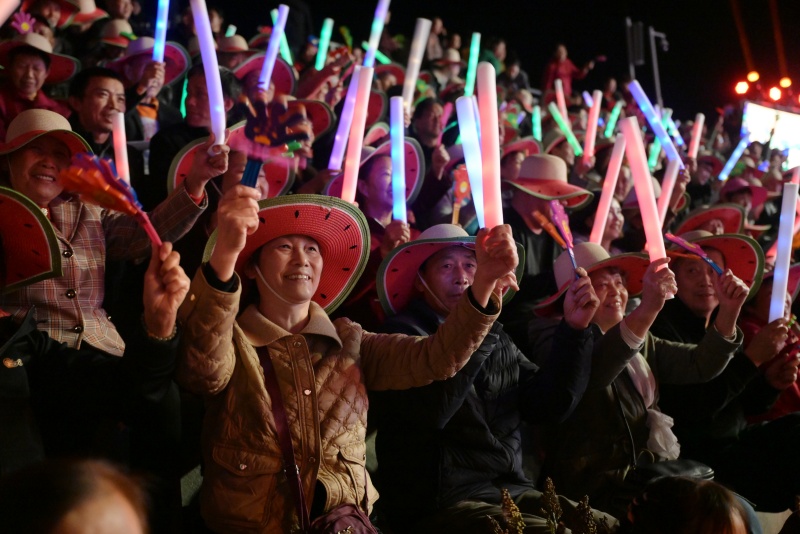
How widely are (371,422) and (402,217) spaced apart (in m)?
0.80

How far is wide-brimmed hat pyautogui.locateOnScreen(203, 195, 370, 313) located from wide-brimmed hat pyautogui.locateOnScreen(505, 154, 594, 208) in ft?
7.27

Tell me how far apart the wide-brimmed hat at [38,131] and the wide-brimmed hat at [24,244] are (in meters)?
0.43

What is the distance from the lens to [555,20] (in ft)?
53.0

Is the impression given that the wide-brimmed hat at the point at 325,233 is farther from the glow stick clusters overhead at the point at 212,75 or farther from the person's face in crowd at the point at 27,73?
the person's face in crowd at the point at 27,73

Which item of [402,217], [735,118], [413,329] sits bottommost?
[413,329]

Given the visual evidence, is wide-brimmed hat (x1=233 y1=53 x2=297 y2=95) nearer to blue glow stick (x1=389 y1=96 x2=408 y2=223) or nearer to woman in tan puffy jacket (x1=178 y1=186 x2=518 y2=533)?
blue glow stick (x1=389 y1=96 x2=408 y2=223)

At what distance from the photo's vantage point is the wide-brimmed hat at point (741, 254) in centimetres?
439

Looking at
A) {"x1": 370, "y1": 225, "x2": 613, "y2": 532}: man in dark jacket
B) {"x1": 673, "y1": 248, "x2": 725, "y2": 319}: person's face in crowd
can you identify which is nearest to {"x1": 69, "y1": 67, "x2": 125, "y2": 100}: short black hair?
{"x1": 370, "y1": 225, "x2": 613, "y2": 532}: man in dark jacket

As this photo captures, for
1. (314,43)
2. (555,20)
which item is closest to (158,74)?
(314,43)

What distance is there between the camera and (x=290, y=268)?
2740 mm

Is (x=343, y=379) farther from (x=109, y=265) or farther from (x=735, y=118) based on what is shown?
(x=735, y=118)

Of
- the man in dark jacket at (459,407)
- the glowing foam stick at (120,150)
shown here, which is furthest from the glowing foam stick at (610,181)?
the glowing foam stick at (120,150)

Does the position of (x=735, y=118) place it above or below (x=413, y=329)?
above

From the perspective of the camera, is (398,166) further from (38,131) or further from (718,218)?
(718,218)
